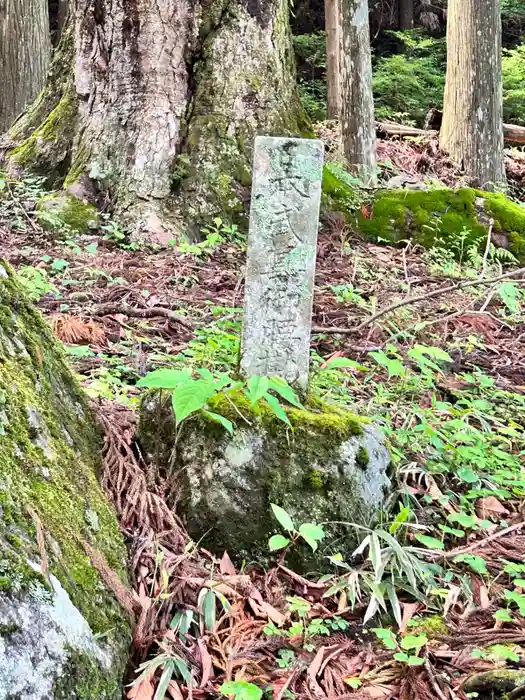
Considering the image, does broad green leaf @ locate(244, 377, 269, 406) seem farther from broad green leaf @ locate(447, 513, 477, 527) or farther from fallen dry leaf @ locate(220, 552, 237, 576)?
broad green leaf @ locate(447, 513, 477, 527)

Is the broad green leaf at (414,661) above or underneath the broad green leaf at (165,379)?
underneath

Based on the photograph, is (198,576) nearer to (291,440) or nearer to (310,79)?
(291,440)

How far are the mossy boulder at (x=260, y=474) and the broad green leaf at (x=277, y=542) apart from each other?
0.35 feet

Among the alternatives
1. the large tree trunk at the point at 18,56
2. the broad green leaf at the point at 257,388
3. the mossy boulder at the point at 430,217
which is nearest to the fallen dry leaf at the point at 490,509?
the broad green leaf at the point at 257,388

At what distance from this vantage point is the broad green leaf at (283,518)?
1.93 meters

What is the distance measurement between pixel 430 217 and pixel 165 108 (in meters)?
2.61

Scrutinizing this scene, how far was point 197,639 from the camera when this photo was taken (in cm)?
167

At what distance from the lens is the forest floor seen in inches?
65.6

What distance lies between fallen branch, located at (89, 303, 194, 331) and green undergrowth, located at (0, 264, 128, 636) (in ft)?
5.09

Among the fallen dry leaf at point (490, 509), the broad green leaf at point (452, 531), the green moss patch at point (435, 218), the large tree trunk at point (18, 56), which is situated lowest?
the fallen dry leaf at point (490, 509)

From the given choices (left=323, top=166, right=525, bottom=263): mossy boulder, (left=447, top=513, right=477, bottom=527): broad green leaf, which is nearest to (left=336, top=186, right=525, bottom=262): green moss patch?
(left=323, top=166, right=525, bottom=263): mossy boulder

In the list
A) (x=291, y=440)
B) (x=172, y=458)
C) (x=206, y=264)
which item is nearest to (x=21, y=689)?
(x=172, y=458)

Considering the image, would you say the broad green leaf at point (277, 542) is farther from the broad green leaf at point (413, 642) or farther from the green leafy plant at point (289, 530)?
the broad green leaf at point (413, 642)

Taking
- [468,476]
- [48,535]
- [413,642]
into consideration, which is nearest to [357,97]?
[468,476]
